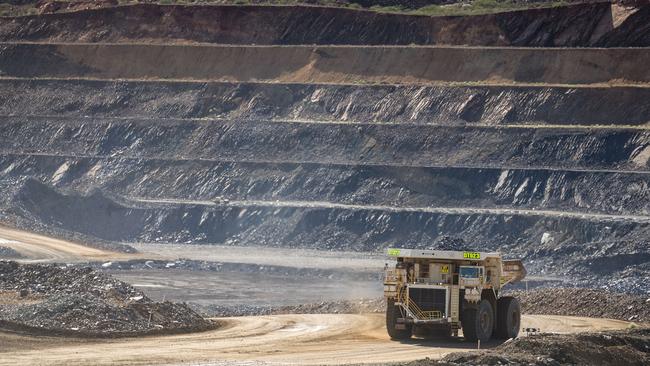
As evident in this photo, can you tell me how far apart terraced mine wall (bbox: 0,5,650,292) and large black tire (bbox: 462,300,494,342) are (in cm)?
3197

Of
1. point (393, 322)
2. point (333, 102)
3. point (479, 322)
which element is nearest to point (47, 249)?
point (333, 102)

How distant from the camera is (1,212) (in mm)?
73688

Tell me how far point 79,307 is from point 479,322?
885 centimetres

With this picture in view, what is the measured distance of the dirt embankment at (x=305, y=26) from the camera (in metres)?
92.2

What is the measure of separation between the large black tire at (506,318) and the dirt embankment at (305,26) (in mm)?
60753

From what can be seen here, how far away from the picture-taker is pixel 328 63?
311ft

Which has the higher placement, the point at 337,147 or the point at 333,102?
the point at 333,102

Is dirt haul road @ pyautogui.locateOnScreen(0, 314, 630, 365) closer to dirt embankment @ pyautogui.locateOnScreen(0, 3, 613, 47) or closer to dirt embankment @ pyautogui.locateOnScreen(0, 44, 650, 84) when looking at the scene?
dirt embankment @ pyautogui.locateOnScreen(0, 44, 650, 84)

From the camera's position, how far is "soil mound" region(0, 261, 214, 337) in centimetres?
3067

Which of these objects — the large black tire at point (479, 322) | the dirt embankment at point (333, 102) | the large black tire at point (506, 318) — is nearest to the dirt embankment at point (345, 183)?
the dirt embankment at point (333, 102)

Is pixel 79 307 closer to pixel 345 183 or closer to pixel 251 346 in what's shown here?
pixel 251 346

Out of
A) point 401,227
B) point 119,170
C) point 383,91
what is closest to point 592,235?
point 401,227

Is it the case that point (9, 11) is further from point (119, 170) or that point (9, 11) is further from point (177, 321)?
point (177, 321)

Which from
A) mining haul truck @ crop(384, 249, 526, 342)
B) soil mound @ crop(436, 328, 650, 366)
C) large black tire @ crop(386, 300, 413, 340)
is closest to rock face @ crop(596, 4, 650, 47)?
mining haul truck @ crop(384, 249, 526, 342)
